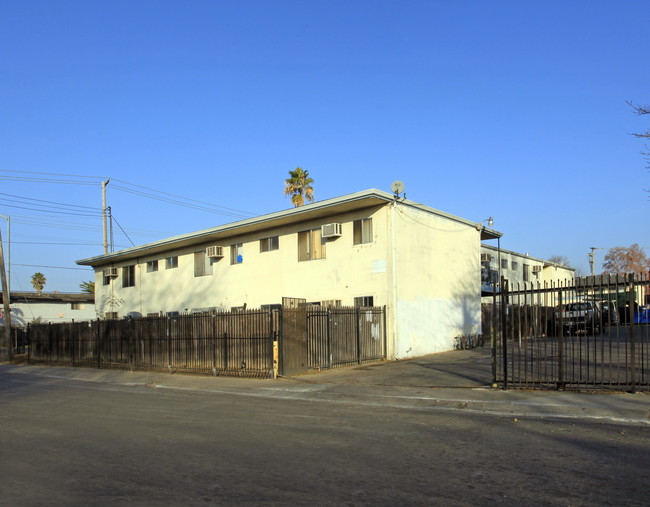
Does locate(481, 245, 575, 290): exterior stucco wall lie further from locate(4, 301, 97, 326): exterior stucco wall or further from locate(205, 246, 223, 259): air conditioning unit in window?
locate(4, 301, 97, 326): exterior stucco wall

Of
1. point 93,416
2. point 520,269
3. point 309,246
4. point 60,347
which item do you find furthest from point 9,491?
point 520,269

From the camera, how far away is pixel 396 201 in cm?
2095

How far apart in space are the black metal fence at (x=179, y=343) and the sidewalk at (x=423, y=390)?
0.63m

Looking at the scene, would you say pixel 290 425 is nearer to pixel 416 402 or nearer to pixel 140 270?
pixel 416 402

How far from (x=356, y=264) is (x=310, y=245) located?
9.92ft

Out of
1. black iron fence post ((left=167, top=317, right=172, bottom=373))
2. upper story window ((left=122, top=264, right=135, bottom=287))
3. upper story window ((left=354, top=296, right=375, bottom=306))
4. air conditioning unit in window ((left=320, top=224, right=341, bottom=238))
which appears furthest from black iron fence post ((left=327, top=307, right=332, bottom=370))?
upper story window ((left=122, top=264, right=135, bottom=287))

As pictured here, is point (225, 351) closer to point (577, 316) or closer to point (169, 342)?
point (169, 342)

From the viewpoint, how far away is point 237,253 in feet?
92.9

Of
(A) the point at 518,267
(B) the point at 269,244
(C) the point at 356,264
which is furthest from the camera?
(A) the point at 518,267

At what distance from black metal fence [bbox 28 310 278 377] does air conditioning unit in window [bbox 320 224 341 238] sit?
6.06m

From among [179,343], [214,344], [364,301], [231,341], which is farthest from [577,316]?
[179,343]

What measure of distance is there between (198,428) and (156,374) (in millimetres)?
12016

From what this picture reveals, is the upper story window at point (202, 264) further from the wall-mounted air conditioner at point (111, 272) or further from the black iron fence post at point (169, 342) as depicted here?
the black iron fence post at point (169, 342)

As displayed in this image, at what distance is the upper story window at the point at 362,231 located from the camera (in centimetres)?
2170
